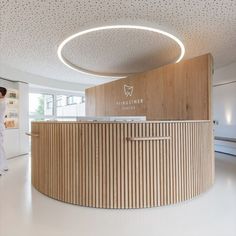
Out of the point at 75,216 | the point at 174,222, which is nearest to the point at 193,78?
the point at 174,222

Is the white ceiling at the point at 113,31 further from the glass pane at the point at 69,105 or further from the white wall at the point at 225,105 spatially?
the glass pane at the point at 69,105

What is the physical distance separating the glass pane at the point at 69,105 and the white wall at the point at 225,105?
603cm

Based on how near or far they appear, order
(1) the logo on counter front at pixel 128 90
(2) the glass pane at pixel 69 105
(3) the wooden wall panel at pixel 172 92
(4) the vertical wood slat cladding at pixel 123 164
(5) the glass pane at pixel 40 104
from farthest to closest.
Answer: (2) the glass pane at pixel 69 105 < (5) the glass pane at pixel 40 104 < (1) the logo on counter front at pixel 128 90 < (3) the wooden wall panel at pixel 172 92 < (4) the vertical wood slat cladding at pixel 123 164

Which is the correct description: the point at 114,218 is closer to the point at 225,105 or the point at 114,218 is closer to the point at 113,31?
the point at 113,31

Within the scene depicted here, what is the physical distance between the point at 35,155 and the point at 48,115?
502 cm

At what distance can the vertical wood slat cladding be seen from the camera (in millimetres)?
2760

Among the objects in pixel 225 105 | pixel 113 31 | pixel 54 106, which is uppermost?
pixel 113 31

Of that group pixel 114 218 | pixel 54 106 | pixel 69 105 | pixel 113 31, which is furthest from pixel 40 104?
pixel 114 218

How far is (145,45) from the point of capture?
4.26 m

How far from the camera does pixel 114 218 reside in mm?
2486

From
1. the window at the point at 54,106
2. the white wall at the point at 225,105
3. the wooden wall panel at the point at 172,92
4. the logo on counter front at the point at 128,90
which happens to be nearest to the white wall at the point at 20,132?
the window at the point at 54,106

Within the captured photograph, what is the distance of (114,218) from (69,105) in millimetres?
7475

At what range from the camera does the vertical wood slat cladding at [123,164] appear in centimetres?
276

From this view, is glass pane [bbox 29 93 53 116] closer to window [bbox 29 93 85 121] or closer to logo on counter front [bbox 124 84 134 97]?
window [bbox 29 93 85 121]
